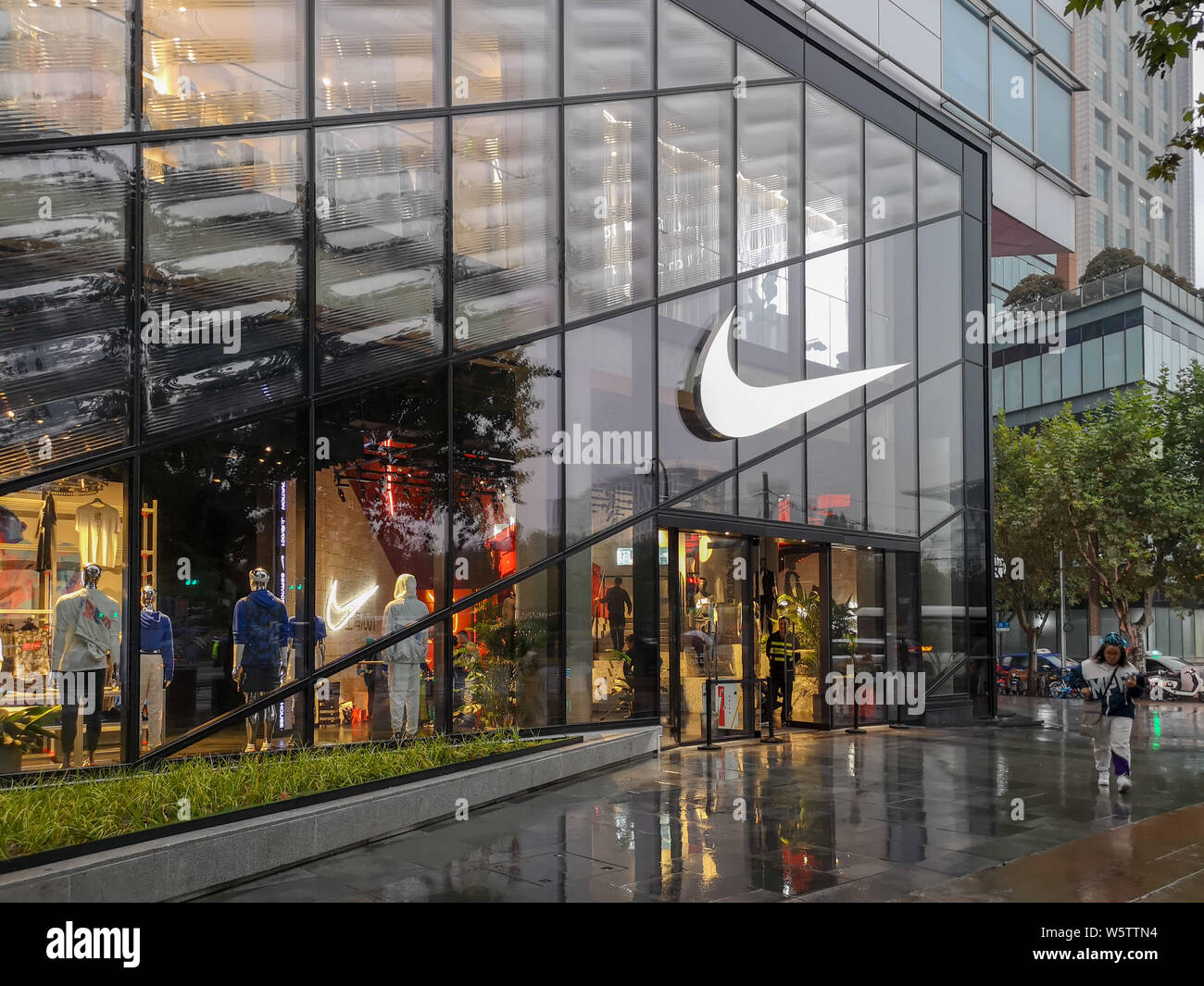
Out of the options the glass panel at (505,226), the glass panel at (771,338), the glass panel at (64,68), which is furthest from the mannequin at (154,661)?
the glass panel at (771,338)

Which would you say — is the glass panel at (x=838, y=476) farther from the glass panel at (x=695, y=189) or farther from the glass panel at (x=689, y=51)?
the glass panel at (x=689, y=51)

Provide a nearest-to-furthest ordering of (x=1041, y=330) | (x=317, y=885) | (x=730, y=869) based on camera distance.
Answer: (x=317, y=885) → (x=730, y=869) → (x=1041, y=330)

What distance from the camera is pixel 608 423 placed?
599 inches

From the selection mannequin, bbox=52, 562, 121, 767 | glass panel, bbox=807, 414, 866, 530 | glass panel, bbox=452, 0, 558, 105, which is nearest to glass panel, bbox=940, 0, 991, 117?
glass panel, bbox=807, 414, 866, 530

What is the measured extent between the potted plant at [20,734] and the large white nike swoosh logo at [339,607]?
2.95 meters

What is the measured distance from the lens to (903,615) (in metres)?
20.3

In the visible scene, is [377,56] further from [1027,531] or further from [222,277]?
[1027,531]

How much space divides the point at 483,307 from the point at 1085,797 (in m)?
9.26

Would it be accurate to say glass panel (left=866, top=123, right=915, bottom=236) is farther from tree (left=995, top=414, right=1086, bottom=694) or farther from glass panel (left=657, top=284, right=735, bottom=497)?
tree (left=995, top=414, right=1086, bottom=694)

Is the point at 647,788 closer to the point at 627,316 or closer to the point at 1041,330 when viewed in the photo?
the point at 627,316

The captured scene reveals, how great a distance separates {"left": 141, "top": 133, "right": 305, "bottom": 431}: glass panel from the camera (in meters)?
11.0

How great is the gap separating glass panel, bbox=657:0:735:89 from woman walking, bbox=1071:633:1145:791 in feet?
33.9

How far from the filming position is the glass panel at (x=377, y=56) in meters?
12.6
